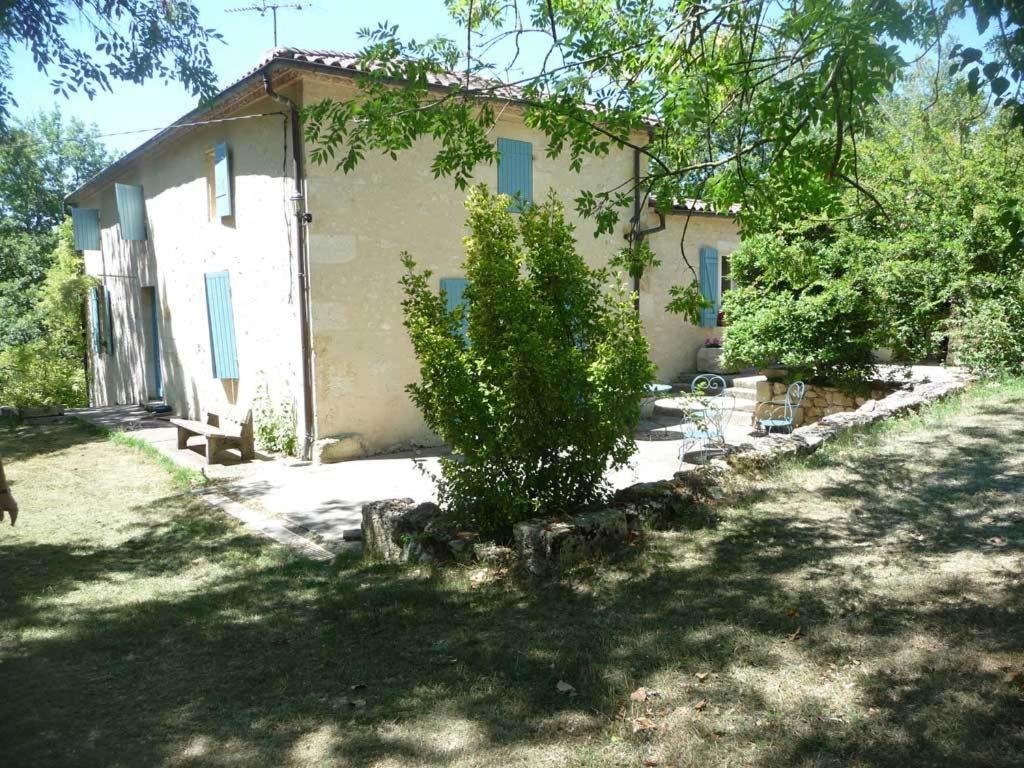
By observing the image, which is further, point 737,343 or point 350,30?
point 737,343

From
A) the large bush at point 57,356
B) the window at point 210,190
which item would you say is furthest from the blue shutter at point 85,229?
the window at point 210,190

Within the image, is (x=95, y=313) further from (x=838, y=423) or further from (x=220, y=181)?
(x=838, y=423)

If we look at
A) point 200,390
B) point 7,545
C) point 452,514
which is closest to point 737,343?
point 452,514

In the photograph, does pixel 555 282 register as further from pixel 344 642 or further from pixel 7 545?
pixel 7 545

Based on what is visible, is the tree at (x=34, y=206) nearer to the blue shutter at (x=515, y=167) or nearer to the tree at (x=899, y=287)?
the blue shutter at (x=515, y=167)

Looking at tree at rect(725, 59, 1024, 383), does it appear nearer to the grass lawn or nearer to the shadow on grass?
the grass lawn

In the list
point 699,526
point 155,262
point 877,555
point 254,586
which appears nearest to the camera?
point 877,555

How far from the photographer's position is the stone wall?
11.2m

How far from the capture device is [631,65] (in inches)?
225

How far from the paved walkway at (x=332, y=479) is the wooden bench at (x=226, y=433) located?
158mm

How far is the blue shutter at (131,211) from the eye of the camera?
13.7m

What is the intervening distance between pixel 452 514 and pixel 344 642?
4.74 feet

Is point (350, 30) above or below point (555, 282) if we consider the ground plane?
above

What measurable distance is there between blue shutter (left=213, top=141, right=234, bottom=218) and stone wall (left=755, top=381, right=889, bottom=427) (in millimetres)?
7906
